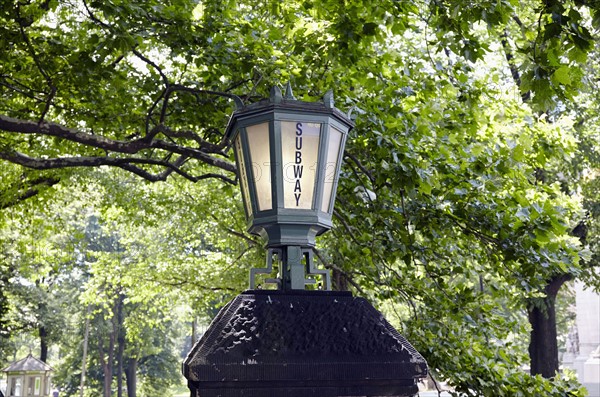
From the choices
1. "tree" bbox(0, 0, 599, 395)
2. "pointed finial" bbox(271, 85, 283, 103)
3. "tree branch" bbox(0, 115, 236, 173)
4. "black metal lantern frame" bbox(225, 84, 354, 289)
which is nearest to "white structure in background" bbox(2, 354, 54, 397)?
"tree" bbox(0, 0, 599, 395)

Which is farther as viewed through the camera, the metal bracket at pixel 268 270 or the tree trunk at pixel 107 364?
the tree trunk at pixel 107 364

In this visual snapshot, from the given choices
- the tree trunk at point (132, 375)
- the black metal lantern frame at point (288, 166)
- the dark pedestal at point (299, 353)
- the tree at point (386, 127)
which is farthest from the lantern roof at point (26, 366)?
the dark pedestal at point (299, 353)

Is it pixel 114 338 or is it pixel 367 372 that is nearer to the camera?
pixel 367 372

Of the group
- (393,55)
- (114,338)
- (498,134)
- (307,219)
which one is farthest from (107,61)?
(114,338)

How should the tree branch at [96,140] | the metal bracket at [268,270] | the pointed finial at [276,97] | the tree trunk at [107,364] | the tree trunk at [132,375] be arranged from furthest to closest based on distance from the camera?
the tree trunk at [132,375] < the tree trunk at [107,364] < the tree branch at [96,140] < the pointed finial at [276,97] < the metal bracket at [268,270]

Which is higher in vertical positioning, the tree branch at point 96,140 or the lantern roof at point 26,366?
the tree branch at point 96,140

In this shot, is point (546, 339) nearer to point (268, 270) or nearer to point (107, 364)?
point (268, 270)

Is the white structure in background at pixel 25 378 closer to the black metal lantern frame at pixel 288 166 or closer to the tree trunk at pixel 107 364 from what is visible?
Answer: the tree trunk at pixel 107 364

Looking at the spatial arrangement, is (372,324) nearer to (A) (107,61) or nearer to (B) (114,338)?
(A) (107,61)

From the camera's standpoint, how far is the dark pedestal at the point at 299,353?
195 centimetres

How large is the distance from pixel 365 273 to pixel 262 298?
5.79 metres

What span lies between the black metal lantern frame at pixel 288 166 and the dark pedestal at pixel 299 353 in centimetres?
45

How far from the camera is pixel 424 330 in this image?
22.2ft

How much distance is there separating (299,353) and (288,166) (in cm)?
95
